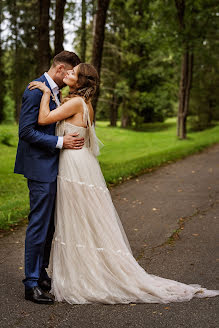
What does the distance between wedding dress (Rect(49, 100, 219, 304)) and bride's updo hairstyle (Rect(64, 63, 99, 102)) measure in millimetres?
126

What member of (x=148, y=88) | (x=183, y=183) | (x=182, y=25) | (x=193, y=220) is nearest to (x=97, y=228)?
(x=193, y=220)

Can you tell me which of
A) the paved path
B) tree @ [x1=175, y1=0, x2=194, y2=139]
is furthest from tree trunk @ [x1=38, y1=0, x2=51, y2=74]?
tree @ [x1=175, y1=0, x2=194, y2=139]

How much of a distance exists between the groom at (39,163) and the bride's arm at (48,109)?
0.16ft

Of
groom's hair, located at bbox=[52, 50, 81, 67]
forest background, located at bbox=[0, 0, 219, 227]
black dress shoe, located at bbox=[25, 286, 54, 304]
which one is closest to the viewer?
black dress shoe, located at bbox=[25, 286, 54, 304]

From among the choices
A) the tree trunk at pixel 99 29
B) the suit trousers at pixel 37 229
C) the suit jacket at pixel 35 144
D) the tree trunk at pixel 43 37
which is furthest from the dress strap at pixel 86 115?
the tree trunk at pixel 99 29

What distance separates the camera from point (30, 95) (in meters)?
3.92

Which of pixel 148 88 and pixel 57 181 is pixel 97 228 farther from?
pixel 148 88

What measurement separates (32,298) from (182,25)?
19941 millimetres

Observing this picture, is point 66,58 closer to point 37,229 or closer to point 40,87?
point 40,87

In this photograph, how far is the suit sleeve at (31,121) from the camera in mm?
3916

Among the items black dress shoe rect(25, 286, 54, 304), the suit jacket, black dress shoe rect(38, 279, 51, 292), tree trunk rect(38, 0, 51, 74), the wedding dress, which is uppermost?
tree trunk rect(38, 0, 51, 74)

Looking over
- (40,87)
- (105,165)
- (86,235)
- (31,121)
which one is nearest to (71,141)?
(31,121)

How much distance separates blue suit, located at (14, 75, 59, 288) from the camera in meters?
3.93

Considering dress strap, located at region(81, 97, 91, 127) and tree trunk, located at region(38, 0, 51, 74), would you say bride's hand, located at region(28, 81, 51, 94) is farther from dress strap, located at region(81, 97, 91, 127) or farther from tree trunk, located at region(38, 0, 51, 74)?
tree trunk, located at region(38, 0, 51, 74)
